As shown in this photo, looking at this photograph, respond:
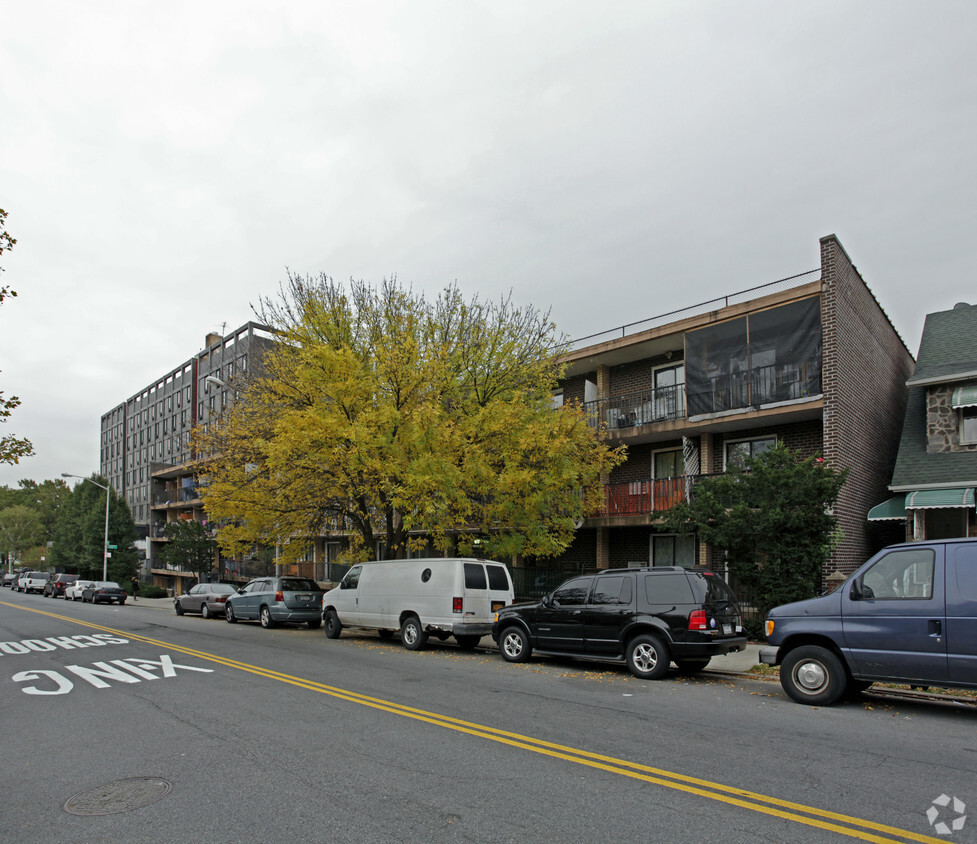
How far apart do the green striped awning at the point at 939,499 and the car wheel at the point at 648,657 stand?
9028mm

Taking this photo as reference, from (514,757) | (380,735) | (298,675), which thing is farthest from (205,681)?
(514,757)

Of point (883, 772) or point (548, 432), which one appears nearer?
point (883, 772)

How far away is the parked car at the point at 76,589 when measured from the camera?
40281mm

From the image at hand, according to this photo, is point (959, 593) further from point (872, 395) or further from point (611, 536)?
point (611, 536)

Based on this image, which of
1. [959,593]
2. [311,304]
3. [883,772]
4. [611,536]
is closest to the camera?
[883,772]

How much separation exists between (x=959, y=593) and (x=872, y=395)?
13.2m

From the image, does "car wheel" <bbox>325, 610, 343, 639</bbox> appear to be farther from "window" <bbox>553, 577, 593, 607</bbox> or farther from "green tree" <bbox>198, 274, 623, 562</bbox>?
"window" <bbox>553, 577, 593, 607</bbox>

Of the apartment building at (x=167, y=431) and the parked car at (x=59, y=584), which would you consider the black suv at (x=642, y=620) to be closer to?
the apartment building at (x=167, y=431)

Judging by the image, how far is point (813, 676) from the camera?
870cm

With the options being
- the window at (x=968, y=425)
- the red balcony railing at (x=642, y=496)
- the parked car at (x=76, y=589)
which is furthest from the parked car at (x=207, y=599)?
the window at (x=968, y=425)

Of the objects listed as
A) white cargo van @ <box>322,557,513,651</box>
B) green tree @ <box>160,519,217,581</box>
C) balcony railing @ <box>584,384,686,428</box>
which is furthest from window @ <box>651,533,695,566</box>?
green tree @ <box>160,519,217,581</box>

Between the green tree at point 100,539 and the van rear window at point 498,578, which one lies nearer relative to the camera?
the van rear window at point 498,578

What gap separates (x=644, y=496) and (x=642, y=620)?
33.5 ft

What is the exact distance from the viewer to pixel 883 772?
5781 millimetres
